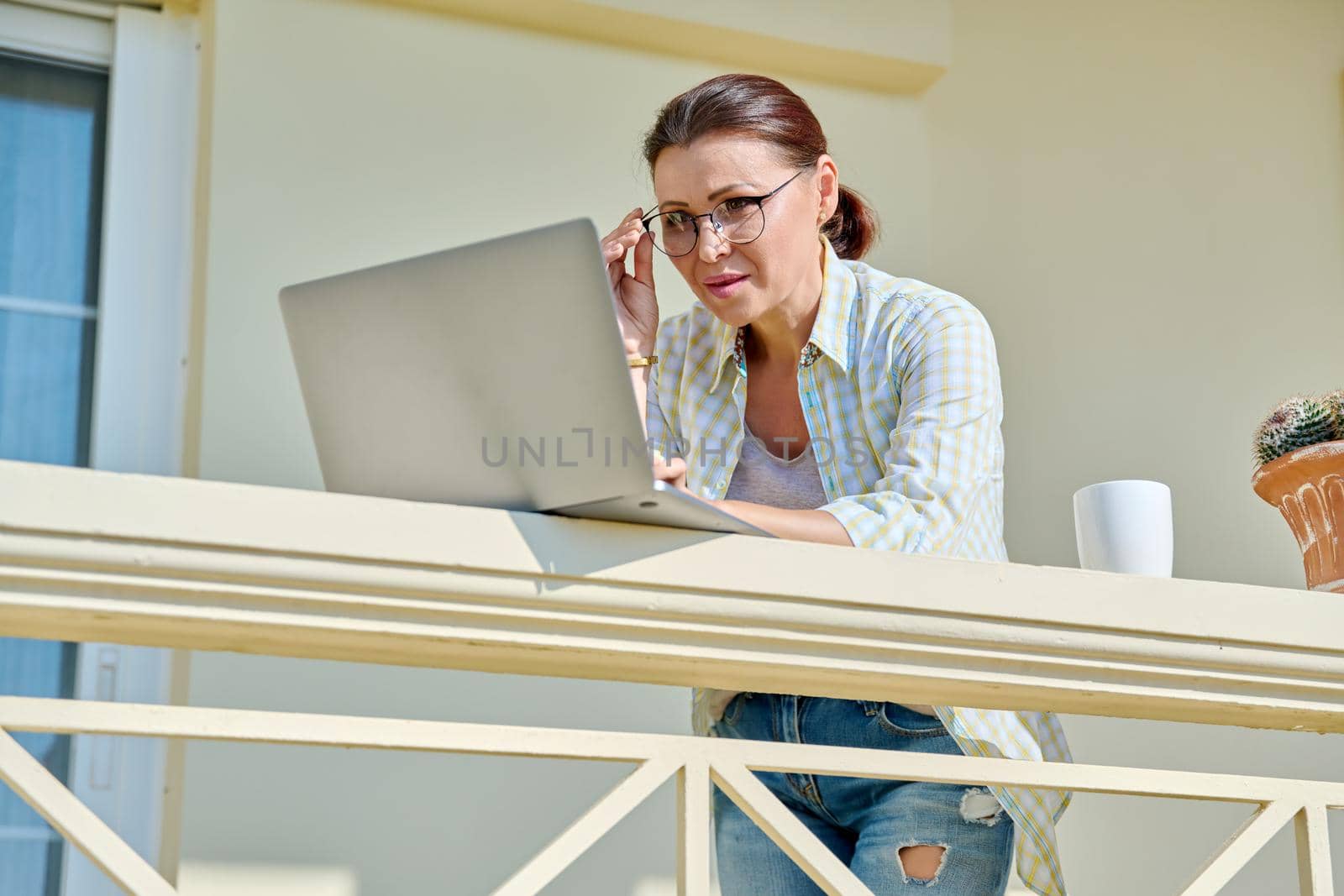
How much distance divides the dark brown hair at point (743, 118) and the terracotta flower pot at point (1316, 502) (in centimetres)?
59

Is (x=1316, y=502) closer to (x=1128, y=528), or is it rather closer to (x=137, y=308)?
(x=1128, y=528)

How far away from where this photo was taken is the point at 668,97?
8.36ft

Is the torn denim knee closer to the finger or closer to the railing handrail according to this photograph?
the railing handrail

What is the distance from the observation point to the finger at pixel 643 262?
5.81 ft

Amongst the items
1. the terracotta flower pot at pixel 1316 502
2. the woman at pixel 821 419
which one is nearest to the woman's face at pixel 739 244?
the woman at pixel 821 419

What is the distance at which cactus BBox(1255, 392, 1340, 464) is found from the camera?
164 centimetres

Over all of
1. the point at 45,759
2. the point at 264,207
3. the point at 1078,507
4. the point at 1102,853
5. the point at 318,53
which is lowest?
the point at 1102,853

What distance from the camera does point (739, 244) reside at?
1.69 meters

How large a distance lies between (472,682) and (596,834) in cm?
114

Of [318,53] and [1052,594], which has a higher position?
[318,53]

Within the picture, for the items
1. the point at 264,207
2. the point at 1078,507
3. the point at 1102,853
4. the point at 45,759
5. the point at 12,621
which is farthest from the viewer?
the point at 1102,853

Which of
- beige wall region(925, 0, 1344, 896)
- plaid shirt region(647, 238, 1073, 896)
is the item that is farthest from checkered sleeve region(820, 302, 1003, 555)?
beige wall region(925, 0, 1344, 896)

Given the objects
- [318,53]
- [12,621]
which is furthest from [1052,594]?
[318,53]

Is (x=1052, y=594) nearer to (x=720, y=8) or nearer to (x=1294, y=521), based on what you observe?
(x=1294, y=521)
